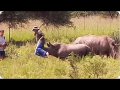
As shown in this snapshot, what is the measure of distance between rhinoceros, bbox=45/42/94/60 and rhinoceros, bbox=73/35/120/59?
0.16m

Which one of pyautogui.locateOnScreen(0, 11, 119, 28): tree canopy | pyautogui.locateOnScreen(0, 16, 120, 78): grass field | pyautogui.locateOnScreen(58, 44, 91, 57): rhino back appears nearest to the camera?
pyautogui.locateOnScreen(0, 16, 120, 78): grass field

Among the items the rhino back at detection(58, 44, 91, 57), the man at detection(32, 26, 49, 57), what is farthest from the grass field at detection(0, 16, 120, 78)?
the rhino back at detection(58, 44, 91, 57)

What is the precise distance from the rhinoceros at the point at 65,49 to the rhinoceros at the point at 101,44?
16 centimetres

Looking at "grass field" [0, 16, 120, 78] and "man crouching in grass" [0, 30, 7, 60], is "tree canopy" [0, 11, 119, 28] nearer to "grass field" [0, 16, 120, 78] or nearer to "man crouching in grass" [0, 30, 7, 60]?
"grass field" [0, 16, 120, 78]

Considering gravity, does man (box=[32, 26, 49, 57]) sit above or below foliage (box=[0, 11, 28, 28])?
below

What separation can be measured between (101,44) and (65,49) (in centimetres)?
109

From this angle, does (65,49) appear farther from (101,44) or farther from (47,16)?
(101,44)

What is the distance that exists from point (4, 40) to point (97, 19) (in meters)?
2.49

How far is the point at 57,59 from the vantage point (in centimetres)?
885

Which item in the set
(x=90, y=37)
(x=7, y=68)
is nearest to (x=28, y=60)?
(x=7, y=68)

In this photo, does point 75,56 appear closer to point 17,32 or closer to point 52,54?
point 52,54

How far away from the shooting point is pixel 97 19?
29.6ft

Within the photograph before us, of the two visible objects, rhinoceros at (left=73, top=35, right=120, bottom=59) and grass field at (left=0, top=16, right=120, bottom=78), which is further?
rhinoceros at (left=73, top=35, right=120, bottom=59)

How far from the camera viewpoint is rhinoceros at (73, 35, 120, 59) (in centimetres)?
912
